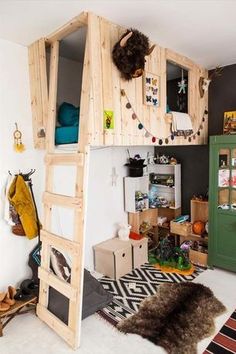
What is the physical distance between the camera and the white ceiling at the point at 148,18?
183 cm

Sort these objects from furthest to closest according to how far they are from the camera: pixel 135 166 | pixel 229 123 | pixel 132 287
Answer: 1. pixel 135 166
2. pixel 229 123
3. pixel 132 287

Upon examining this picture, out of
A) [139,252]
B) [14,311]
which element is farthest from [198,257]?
[14,311]

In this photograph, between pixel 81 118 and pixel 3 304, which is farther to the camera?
pixel 3 304

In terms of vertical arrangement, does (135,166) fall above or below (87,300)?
above

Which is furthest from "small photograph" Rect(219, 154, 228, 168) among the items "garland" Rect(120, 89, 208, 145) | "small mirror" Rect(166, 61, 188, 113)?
"small mirror" Rect(166, 61, 188, 113)

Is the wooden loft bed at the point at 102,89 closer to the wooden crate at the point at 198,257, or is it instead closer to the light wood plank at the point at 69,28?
the light wood plank at the point at 69,28

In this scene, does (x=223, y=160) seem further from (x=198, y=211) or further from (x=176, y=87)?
(x=176, y=87)

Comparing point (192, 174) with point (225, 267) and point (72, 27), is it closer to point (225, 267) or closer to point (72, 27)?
point (225, 267)

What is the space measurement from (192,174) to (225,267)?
1.31 m

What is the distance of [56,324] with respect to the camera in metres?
2.21

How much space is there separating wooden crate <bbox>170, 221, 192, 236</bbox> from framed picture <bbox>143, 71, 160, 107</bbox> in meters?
1.79

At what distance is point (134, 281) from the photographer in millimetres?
3053

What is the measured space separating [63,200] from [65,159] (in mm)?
343

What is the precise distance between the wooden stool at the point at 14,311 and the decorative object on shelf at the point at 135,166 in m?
1.94
